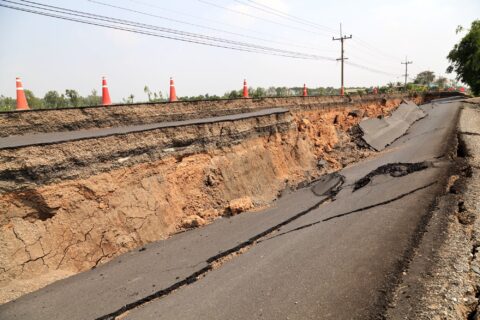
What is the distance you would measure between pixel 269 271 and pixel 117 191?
11.6ft

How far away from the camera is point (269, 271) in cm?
444

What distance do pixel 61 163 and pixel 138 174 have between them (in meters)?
1.50

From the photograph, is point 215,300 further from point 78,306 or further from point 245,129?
point 245,129

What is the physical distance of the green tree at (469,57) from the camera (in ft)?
116

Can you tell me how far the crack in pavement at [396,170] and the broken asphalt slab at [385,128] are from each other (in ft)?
19.3

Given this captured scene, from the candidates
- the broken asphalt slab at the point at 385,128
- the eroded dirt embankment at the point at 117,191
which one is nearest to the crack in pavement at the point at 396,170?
the eroded dirt embankment at the point at 117,191

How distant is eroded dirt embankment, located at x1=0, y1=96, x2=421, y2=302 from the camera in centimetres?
495

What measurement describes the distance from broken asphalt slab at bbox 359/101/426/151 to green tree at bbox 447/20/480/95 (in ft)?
71.3

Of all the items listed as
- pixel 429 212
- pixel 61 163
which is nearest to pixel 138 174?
pixel 61 163

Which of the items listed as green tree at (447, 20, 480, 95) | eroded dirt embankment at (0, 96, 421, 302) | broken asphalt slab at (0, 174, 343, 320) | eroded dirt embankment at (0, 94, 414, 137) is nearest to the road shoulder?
broken asphalt slab at (0, 174, 343, 320)

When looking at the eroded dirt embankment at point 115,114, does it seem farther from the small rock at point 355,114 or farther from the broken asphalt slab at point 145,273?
the small rock at point 355,114

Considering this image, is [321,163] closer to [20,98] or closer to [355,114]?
[355,114]

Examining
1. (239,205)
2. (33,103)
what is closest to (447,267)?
(239,205)

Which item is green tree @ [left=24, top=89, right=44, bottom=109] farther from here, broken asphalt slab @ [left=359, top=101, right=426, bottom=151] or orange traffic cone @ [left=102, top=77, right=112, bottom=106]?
broken asphalt slab @ [left=359, top=101, right=426, bottom=151]
